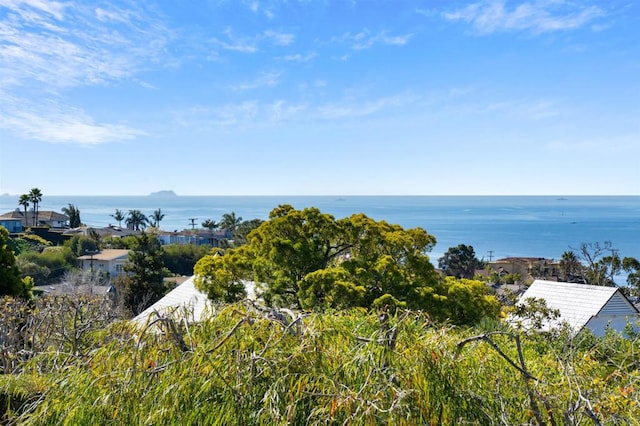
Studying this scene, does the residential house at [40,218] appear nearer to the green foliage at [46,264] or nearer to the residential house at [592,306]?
the green foliage at [46,264]

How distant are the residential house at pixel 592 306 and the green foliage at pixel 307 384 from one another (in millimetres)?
13330

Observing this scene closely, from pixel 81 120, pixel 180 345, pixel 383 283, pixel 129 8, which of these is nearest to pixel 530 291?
pixel 383 283

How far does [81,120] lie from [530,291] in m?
23.0

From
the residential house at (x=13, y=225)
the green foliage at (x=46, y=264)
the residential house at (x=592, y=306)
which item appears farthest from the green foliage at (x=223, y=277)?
the residential house at (x=13, y=225)

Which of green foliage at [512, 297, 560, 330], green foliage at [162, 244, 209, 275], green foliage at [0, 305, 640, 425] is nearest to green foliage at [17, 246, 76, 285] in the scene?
green foliage at [162, 244, 209, 275]

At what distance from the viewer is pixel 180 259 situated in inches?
2108

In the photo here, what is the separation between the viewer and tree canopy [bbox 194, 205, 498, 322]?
12.7m

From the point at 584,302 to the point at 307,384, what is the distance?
54.6 feet

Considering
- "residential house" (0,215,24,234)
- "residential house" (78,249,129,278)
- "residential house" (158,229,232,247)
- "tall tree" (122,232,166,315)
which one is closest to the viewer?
"tall tree" (122,232,166,315)

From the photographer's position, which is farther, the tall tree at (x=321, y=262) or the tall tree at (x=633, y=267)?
the tall tree at (x=633, y=267)

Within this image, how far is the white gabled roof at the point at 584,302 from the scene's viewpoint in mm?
16525

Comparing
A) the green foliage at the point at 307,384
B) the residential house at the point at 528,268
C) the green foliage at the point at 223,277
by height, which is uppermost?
the green foliage at the point at 307,384

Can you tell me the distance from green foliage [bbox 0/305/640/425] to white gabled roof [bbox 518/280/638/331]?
13455mm

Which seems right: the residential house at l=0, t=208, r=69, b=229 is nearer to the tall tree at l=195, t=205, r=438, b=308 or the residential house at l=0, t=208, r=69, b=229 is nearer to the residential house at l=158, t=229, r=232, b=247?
the residential house at l=158, t=229, r=232, b=247
